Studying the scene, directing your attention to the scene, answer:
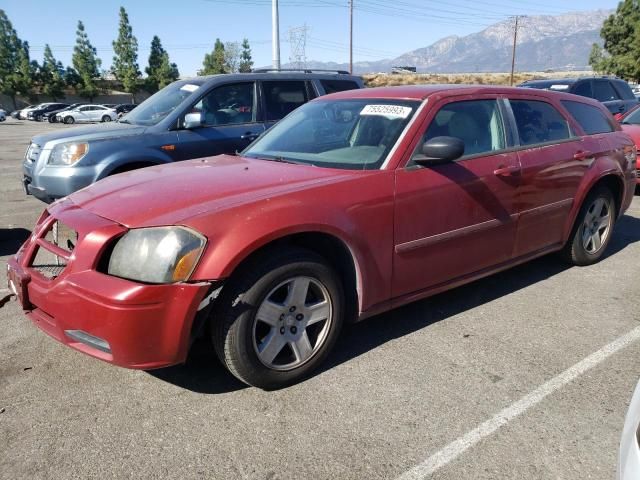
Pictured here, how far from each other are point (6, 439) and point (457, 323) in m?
2.80

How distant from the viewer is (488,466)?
2.40m

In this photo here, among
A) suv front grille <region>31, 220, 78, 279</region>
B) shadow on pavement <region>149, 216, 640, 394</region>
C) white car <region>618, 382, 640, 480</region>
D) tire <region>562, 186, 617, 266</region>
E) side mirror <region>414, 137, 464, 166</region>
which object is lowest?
shadow on pavement <region>149, 216, 640, 394</region>

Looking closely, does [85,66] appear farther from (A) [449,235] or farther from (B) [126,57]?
(A) [449,235]

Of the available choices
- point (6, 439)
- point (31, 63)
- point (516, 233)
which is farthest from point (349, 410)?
point (31, 63)

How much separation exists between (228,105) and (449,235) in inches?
157

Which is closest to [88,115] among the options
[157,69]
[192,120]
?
[157,69]

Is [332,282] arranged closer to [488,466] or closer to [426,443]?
[426,443]

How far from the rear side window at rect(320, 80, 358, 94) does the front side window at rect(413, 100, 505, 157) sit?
12.5ft

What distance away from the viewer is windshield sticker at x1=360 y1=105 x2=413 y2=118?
367cm

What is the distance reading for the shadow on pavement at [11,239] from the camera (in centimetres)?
572

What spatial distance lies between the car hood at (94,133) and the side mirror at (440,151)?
3847mm

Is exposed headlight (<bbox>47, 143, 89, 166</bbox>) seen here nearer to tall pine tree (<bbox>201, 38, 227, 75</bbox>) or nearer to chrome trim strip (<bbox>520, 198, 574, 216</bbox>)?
chrome trim strip (<bbox>520, 198, 574, 216</bbox>)

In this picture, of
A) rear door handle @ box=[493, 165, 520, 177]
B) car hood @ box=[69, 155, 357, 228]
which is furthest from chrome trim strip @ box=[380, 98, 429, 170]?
rear door handle @ box=[493, 165, 520, 177]

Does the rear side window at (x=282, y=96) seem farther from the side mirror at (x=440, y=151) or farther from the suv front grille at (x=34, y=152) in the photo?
the side mirror at (x=440, y=151)
